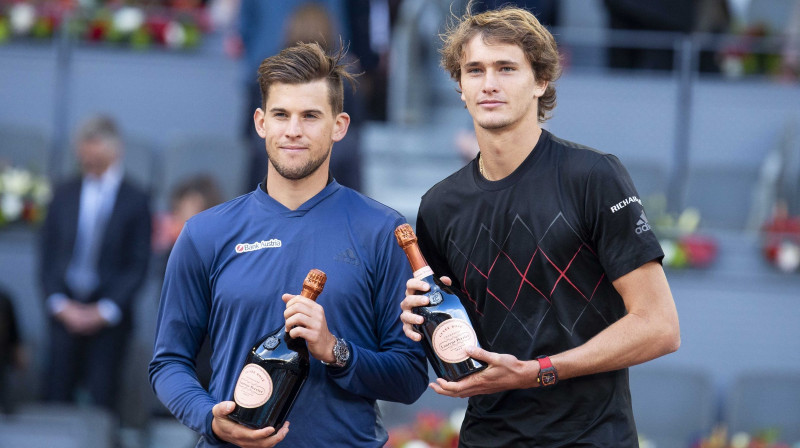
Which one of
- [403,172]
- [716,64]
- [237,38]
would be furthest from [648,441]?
[237,38]

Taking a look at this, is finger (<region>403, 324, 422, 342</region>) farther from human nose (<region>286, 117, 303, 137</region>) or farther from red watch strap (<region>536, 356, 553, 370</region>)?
human nose (<region>286, 117, 303, 137</region>)

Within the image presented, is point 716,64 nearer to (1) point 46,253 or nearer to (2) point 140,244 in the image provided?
(2) point 140,244

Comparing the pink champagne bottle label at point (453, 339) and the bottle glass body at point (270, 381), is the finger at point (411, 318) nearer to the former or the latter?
the pink champagne bottle label at point (453, 339)

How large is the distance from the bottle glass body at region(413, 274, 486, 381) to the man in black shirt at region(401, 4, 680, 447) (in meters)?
0.05

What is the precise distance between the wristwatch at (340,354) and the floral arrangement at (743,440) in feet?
14.5

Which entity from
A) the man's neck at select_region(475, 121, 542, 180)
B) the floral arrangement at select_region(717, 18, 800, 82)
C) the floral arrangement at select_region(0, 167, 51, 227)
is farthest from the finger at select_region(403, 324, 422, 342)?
the floral arrangement at select_region(717, 18, 800, 82)

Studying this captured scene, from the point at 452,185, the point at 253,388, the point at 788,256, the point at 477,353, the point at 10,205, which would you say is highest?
the point at 452,185

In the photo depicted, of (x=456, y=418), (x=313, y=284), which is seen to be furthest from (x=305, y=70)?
(x=456, y=418)

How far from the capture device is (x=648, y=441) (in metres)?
7.24

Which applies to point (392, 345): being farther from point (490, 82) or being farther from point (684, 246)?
point (684, 246)

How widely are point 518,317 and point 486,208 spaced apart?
35 centimetres

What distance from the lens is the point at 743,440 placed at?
702 centimetres

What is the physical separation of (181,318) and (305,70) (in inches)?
32.5

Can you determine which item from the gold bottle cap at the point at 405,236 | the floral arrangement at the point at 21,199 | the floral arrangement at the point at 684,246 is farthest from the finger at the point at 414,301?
the floral arrangement at the point at 21,199
